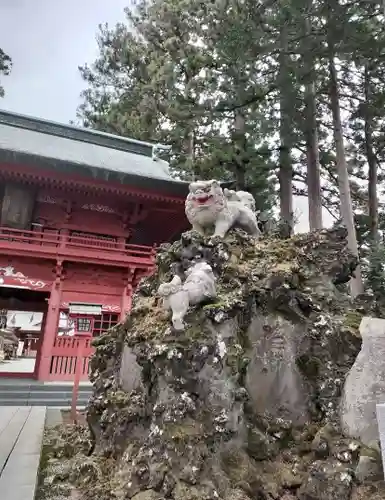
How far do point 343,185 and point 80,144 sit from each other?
9.78 meters

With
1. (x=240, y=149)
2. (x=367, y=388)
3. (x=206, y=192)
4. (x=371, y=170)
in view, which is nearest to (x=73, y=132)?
(x=240, y=149)

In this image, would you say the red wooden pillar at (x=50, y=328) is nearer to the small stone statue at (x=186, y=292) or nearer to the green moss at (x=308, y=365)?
the small stone statue at (x=186, y=292)

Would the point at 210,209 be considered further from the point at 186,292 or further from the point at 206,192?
the point at 186,292

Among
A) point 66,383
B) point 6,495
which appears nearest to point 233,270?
point 6,495

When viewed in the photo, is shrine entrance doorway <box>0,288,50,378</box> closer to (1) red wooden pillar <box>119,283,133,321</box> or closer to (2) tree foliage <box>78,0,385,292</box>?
(1) red wooden pillar <box>119,283,133,321</box>

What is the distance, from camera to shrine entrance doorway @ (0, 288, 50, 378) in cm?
1188

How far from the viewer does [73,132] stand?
50.2ft

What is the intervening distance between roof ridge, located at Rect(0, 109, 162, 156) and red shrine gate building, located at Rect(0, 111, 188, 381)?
189cm

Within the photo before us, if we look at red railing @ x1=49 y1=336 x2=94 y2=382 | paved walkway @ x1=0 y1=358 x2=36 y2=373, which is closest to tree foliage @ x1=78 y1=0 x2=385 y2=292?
red railing @ x1=49 y1=336 x2=94 y2=382

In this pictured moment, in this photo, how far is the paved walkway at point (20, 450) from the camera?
296 centimetres

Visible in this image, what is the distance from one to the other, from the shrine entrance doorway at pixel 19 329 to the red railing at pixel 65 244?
72.2 inches

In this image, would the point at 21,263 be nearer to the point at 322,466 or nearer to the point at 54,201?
the point at 54,201

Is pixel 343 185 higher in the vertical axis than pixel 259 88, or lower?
lower

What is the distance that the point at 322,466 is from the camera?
2.62 metres
